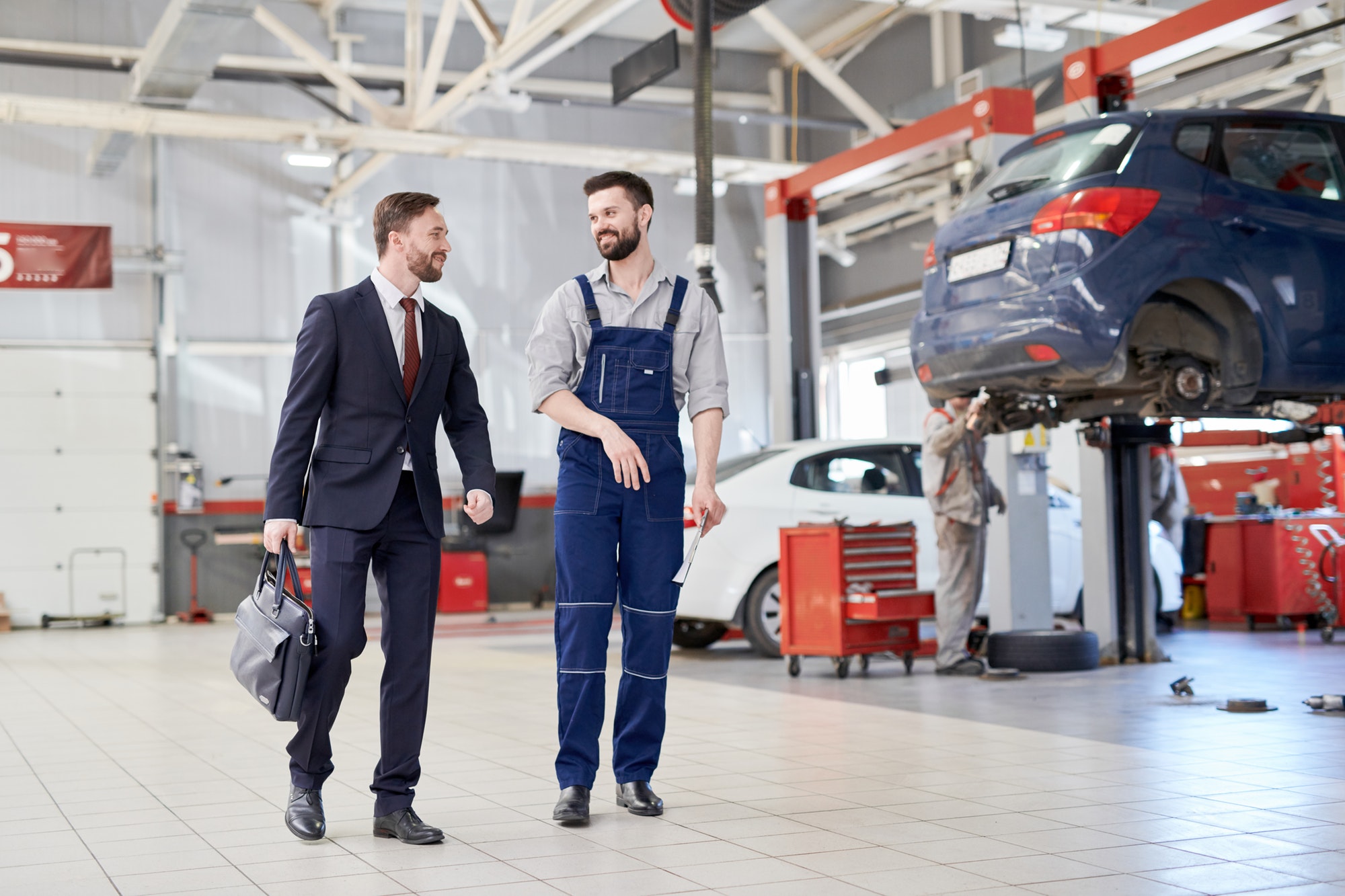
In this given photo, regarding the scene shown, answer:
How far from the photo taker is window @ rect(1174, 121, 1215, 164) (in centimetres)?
565

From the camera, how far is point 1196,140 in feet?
18.7

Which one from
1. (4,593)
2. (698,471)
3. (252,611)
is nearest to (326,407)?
(252,611)

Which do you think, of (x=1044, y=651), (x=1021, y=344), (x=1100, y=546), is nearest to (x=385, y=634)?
(x=1021, y=344)

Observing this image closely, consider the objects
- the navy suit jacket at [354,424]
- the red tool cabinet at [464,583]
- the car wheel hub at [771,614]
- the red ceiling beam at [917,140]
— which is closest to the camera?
the navy suit jacket at [354,424]

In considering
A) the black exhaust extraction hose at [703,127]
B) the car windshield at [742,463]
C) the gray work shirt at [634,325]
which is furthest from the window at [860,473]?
the gray work shirt at [634,325]

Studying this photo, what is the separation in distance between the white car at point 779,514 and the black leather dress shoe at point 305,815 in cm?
496

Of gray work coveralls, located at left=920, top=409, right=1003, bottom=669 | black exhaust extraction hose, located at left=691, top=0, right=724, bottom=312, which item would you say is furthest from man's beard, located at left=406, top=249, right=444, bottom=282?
gray work coveralls, located at left=920, top=409, right=1003, bottom=669

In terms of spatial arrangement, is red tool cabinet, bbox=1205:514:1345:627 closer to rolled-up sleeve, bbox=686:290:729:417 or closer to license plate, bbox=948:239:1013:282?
license plate, bbox=948:239:1013:282

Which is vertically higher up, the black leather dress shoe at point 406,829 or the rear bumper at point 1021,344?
the rear bumper at point 1021,344

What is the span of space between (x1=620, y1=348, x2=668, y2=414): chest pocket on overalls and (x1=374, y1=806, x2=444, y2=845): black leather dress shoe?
3.99 feet

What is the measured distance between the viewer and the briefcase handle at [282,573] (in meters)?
3.42

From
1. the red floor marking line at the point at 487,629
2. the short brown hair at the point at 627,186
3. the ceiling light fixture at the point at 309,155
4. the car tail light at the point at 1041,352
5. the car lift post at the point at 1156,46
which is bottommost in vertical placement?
the red floor marking line at the point at 487,629

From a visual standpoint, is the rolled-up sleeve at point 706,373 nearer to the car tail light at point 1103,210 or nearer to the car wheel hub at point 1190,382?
the car tail light at point 1103,210

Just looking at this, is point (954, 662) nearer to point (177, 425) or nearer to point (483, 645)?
point (483, 645)
